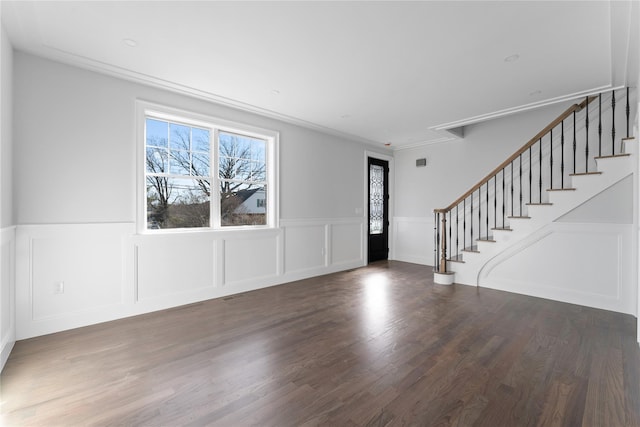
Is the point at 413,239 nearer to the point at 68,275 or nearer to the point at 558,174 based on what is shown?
the point at 558,174

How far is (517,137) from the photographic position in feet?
17.3

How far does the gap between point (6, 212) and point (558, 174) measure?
681cm

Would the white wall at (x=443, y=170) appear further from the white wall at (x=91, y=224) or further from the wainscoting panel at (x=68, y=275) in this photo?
the wainscoting panel at (x=68, y=275)

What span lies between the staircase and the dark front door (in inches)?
63.5

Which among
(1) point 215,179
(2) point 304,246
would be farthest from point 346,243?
(1) point 215,179

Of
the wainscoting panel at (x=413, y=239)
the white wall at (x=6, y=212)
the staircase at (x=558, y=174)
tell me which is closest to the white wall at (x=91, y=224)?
the white wall at (x=6, y=212)

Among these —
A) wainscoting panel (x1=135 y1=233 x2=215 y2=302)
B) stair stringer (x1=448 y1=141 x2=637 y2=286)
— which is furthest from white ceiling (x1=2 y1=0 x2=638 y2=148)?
wainscoting panel (x1=135 y1=233 x2=215 y2=302)

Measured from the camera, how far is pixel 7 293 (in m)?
2.57

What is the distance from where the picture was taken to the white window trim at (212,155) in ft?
11.5

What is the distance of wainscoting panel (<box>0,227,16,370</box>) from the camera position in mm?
2379

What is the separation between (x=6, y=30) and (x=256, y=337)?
338cm

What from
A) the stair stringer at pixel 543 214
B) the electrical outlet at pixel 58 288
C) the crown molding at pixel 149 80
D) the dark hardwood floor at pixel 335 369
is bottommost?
the dark hardwood floor at pixel 335 369

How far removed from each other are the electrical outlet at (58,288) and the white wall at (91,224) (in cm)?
2

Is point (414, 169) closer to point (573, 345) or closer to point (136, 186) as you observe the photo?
point (573, 345)
